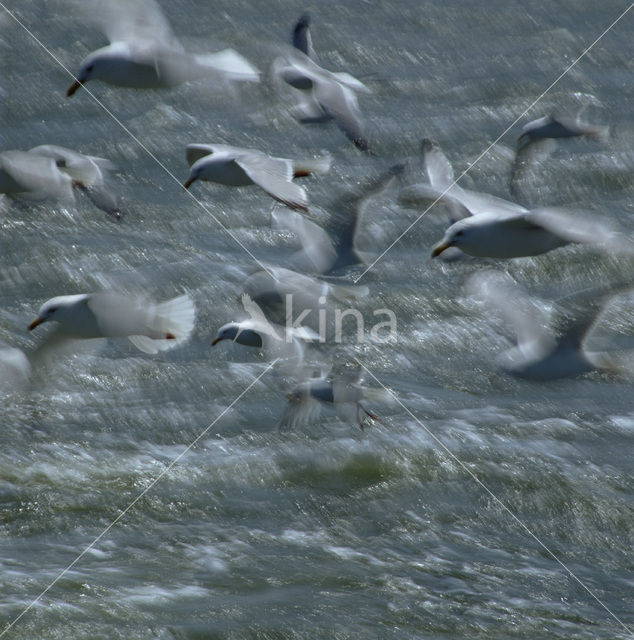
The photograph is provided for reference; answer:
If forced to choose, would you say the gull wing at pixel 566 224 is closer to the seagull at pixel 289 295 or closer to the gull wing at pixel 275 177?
the gull wing at pixel 275 177

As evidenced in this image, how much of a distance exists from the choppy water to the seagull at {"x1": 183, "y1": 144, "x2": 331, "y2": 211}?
48.7 inches

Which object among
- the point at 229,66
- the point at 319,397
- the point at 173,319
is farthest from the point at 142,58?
the point at 319,397

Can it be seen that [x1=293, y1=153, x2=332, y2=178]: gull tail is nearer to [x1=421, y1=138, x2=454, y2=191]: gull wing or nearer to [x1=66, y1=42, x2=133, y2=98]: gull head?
[x1=421, y1=138, x2=454, y2=191]: gull wing

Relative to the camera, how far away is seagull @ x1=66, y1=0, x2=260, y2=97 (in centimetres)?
632

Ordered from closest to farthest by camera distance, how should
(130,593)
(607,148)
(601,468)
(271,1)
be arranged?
(130,593)
(601,468)
(607,148)
(271,1)

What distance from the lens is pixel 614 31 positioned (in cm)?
1256

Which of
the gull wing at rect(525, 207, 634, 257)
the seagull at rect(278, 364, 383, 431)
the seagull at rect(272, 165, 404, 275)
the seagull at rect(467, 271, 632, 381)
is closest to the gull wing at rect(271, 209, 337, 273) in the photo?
the seagull at rect(272, 165, 404, 275)

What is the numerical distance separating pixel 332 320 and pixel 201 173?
1309 millimetres

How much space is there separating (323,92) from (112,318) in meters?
2.09

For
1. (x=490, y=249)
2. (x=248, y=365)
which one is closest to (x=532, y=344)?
(x=490, y=249)

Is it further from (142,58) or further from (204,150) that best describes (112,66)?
(204,150)

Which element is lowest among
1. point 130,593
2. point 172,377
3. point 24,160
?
point 172,377

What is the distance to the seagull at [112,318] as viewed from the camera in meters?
5.37

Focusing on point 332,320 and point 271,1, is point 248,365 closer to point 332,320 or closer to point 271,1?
point 332,320
